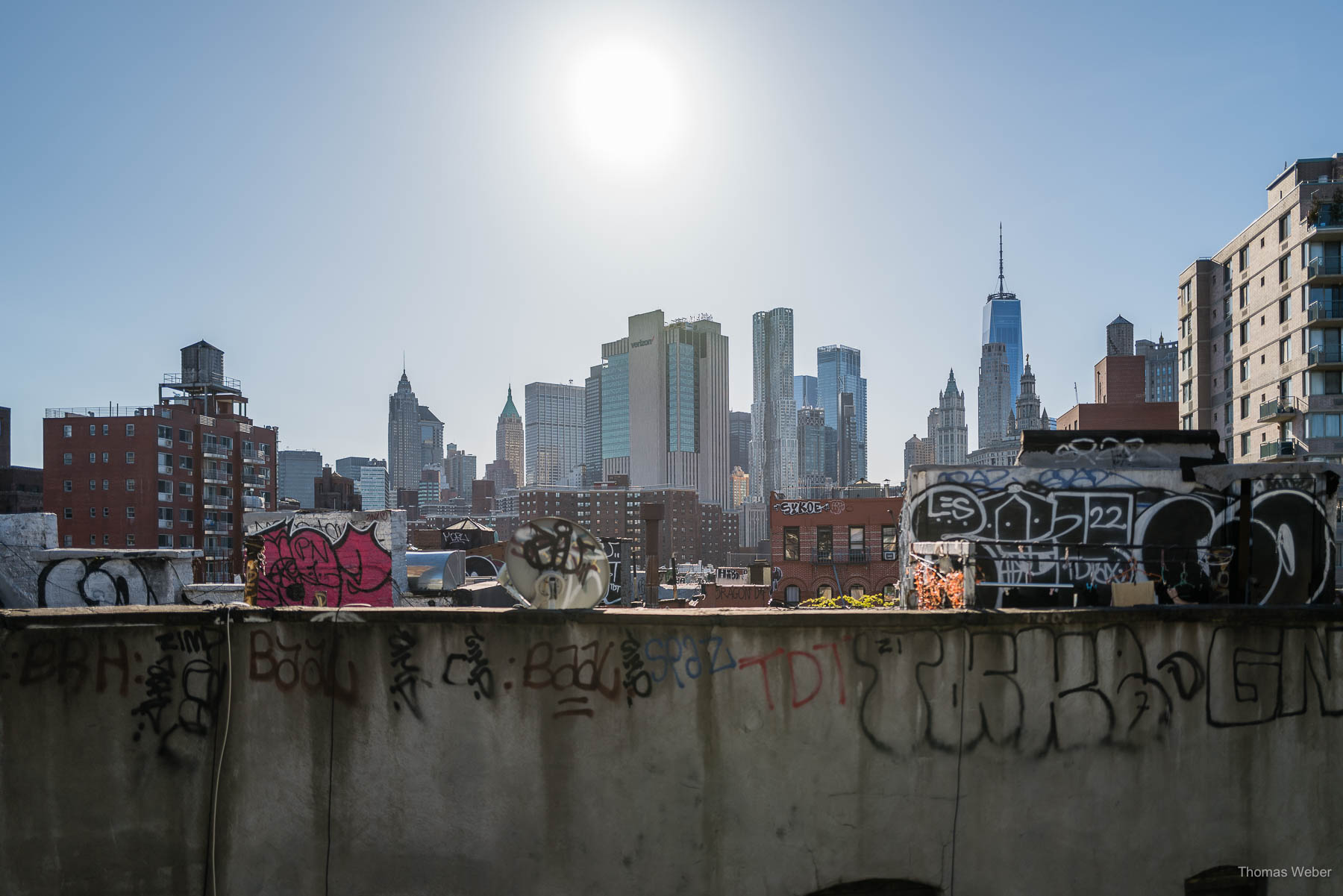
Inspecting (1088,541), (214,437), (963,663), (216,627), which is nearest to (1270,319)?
(1088,541)

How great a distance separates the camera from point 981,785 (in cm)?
536

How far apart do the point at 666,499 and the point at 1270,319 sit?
123 metres

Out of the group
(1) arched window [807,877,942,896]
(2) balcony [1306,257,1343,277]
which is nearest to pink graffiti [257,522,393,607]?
(1) arched window [807,877,942,896]

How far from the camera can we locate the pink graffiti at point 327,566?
14.6m

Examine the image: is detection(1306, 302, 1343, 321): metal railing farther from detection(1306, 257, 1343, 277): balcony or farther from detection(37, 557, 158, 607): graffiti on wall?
detection(37, 557, 158, 607): graffiti on wall

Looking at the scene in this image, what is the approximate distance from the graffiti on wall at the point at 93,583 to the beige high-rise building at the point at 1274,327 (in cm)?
5003

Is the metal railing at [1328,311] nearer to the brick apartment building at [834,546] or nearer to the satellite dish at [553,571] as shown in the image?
the brick apartment building at [834,546]

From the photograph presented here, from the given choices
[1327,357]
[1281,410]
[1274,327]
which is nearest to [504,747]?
[1281,410]

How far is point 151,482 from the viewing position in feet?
221

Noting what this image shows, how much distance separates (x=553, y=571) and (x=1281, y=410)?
55042mm

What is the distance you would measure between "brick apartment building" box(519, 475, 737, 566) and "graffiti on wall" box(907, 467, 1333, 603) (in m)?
151

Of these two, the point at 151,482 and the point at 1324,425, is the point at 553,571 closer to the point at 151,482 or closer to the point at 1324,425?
the point at 1324,425

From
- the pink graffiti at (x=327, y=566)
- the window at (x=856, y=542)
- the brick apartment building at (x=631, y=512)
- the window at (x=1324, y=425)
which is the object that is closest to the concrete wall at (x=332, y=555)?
the pink graffiti at (x=327, y=566)

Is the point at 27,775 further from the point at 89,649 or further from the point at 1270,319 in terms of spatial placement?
the point at 1270,319
